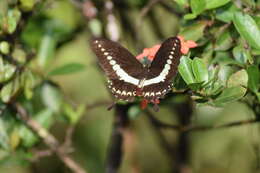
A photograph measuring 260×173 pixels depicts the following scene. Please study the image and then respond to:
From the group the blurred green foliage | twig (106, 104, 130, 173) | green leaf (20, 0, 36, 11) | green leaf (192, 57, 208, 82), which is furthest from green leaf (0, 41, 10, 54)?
green leaf (192, 57, 208, 82)

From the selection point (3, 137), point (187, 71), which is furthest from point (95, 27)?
point (187, 71)

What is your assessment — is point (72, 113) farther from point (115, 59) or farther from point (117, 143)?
point (115, 59)

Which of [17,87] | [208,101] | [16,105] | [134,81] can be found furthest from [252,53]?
[16,105]

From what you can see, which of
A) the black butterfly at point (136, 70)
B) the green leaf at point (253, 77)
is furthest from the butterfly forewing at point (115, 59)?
the green leaf at point (253, 77)

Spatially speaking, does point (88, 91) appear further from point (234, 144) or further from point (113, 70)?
point (113, 70)

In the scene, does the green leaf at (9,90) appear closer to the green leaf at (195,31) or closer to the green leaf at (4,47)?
the green leaf at (4,47)

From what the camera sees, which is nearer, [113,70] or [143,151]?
[113,70]
